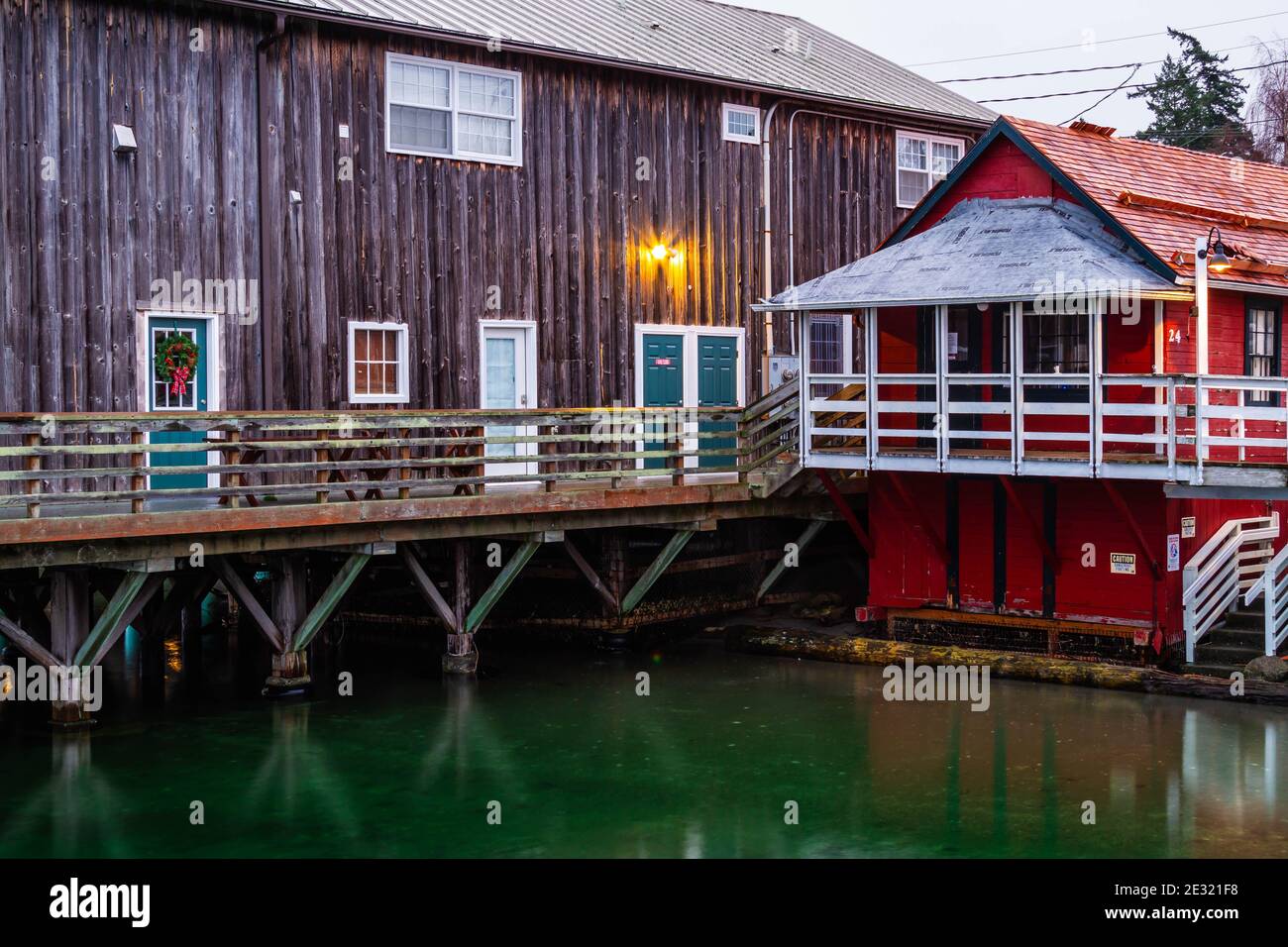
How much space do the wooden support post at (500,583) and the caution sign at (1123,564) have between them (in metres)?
6.46

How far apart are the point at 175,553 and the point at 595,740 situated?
14.3ft

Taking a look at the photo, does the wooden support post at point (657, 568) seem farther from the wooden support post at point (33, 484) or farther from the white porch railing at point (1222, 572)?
the wooden support post at point (33, 484)

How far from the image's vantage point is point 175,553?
1541 centimetres

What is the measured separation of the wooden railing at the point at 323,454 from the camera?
1492cm

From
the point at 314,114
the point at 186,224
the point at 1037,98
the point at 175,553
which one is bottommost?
the point at 175,553

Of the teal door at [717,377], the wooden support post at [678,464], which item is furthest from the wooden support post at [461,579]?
the teal door at [717,377]

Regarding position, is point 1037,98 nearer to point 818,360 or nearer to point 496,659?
point 818,360

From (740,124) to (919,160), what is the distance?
4.18m

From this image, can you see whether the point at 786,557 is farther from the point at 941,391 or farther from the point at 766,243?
the point at 766,243

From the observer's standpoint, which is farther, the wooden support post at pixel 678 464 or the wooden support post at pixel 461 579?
the wooden support post at pixel 678 464

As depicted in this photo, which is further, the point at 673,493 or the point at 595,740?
the point at 673,493

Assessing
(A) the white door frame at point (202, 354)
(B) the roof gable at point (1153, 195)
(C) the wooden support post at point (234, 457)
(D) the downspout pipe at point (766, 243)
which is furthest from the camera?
(D) the downspout pipe at point (766, 243)
